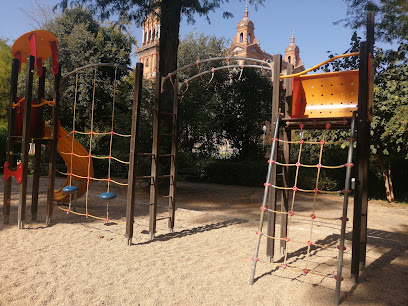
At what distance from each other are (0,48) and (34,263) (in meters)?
28.8

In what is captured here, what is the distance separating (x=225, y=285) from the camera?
3.65 meters

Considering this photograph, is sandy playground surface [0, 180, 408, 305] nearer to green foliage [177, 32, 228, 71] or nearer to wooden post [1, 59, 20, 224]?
wooden post [1, 59, 20, 224]

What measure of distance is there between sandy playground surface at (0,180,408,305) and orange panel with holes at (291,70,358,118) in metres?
1.98

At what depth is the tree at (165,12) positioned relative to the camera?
441 inches

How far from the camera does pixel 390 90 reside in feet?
Result: 34.2

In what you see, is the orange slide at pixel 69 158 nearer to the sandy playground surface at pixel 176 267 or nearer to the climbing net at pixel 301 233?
the sandy playground surface at pixel 176 267

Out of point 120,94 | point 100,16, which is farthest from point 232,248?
point 100,16

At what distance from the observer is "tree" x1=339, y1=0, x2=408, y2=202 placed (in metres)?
10.2

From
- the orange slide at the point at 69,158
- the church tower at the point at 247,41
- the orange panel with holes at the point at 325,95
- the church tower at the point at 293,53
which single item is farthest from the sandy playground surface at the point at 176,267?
the church tower at the point at 293,53

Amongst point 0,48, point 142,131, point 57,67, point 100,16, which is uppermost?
point 0,48

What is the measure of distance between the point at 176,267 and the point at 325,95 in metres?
2.80

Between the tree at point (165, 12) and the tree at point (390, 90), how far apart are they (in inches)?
180

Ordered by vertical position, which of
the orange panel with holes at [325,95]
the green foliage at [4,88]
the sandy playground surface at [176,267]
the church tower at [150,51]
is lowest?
the sandy playground surface at [176,267]

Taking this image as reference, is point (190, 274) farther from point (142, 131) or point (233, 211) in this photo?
point (142, 131)
